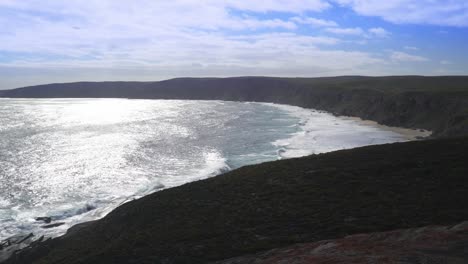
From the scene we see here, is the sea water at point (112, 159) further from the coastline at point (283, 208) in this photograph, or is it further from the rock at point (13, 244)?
the coastline at point (283, 208)

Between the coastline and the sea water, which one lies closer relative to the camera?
the coastline

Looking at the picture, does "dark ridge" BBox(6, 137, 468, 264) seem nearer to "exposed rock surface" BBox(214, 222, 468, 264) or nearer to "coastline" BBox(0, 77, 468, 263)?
"coastline" BBox(0, 77, 468, 263)

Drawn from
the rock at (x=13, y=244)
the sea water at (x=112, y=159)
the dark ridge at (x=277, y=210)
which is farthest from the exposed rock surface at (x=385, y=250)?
the sea water at (x=112, y=159)

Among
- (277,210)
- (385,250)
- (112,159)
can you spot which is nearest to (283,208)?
(277,210)

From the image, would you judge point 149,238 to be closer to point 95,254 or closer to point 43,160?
point 95,254

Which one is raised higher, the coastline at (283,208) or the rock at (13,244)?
the coastline at (283,208)

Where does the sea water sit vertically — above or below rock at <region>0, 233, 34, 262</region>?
above

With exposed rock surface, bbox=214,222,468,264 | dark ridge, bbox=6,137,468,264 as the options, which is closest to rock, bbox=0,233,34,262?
dark ridge, bbox=6,137,468,264
